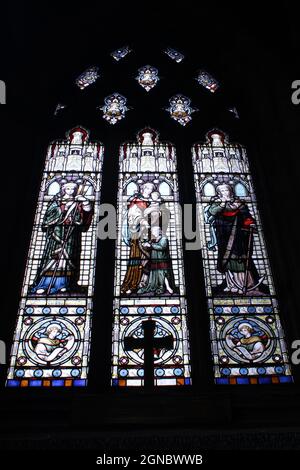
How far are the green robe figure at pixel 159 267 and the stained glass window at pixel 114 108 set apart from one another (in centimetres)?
209

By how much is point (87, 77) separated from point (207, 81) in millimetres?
1724

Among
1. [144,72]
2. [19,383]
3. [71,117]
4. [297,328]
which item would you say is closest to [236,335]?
[297,328]

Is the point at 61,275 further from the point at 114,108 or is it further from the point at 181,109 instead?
the point at 181,109

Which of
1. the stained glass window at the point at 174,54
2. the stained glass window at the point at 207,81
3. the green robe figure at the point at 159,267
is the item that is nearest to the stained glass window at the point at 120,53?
the stained glass window at the point at 174,54

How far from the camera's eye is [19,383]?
502cm

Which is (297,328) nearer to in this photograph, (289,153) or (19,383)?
(289,153)

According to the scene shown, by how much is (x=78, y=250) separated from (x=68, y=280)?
15.9 inches

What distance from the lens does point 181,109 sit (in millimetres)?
7918

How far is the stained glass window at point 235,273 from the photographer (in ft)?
17.2

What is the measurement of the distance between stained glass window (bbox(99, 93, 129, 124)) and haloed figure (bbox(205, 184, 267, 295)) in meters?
1.83
